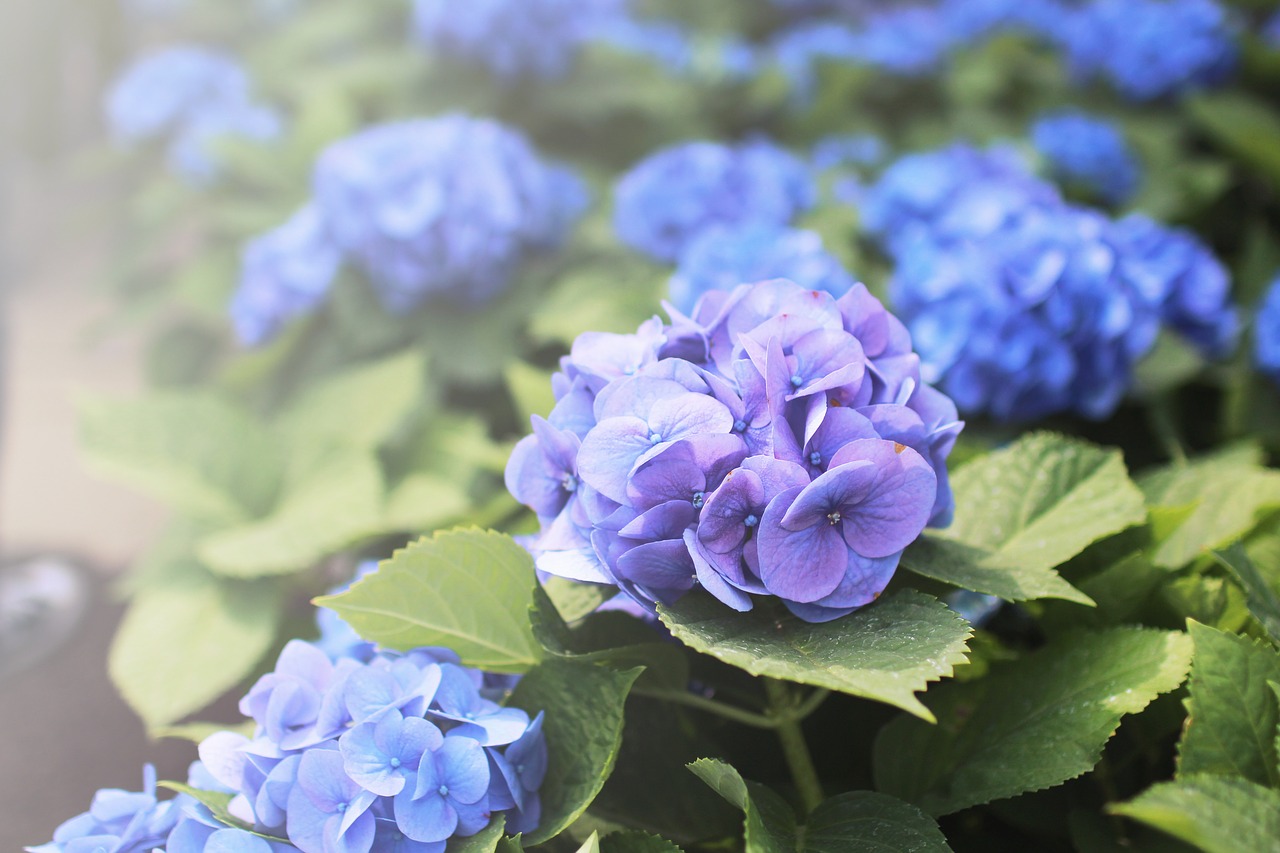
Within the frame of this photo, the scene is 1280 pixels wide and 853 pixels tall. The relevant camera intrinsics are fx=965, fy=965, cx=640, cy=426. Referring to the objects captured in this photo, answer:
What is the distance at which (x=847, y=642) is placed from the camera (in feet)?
1.82

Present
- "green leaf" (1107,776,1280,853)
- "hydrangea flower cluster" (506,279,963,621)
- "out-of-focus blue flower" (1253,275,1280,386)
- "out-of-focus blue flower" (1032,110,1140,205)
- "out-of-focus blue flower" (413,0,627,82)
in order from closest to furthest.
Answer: "green leaf" (1107,776,1280,853) < "hydrangea flower cluster" (506,279,963,621) < "out-of-focus blue flower" (1253,275,1280,386) < "out-of-focus blue flower" (1032,110,1140,205) < "out-of-focus blue flower" (413,0,627,82)

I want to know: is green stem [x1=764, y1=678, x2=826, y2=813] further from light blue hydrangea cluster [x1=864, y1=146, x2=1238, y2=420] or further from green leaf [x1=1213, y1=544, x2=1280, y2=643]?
light blue hydrangea cluster [x1=864, y1=146, x2=1238, y2=420]

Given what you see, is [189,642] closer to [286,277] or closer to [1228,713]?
[286,277]

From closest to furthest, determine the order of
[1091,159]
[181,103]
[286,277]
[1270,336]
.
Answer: [1270,336]
[286,277]
[1091,159]
[181,103]

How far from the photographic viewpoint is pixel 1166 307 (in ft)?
4.40

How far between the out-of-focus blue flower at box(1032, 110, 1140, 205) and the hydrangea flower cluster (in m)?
1.33

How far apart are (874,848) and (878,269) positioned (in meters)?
1.08

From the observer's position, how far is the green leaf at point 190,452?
1266 mm

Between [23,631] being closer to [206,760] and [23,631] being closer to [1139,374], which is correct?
[206,760]

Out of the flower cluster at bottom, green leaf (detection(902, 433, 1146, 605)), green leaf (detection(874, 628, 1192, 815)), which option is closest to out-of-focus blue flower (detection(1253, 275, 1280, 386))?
green leaf (detection(902, 433, 1146, 605))

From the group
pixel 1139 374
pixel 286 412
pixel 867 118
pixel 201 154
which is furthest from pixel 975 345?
pixel 201 154

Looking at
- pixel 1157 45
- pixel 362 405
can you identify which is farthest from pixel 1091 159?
pixel 362 405

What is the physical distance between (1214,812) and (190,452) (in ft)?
4.09

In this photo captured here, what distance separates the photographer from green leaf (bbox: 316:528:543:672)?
64 centimetres
